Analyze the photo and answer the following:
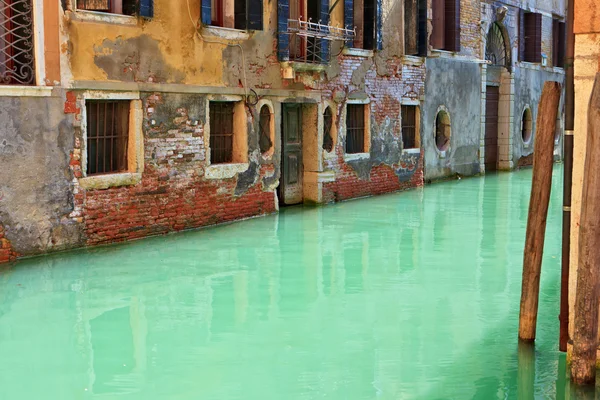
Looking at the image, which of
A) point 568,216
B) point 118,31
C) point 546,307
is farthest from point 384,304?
point 118,31

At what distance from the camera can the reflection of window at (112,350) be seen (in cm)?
548

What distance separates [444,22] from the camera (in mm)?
18938

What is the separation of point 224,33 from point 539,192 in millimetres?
7184

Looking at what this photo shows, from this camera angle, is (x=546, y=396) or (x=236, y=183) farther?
(x=236, y=183)

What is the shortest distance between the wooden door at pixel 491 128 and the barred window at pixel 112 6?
42.0ft

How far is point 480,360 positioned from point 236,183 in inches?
288

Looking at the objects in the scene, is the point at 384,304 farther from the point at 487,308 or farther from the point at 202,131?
the point at 202,131

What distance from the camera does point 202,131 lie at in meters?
12.1

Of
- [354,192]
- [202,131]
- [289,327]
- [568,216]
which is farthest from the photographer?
[354,192]

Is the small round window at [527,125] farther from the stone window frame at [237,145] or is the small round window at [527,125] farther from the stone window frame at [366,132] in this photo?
the stone window frame at [237,145]

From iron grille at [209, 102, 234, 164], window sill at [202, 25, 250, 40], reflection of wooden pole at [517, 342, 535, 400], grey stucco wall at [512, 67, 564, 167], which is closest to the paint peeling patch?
window sill at [202, 25, 250, 40]

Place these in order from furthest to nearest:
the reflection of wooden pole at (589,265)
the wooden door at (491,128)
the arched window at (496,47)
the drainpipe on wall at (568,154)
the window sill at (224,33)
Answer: the wooden door at (491,128), the arched window at (496,47), the window sill at (224,33), the drainpipe on wall at (568,154), the reflection of wooden pole at (589,265)

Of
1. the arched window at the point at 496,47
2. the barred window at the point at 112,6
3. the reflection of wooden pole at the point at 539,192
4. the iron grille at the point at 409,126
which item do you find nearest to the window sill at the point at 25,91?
the barred window at the point at 112,6

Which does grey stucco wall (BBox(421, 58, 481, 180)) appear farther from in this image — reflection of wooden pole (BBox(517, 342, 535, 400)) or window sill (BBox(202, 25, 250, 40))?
reflection of wooden pole (BBox(517, 342, 535, 400))
